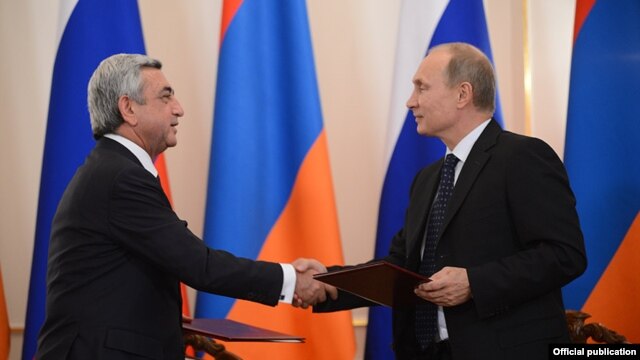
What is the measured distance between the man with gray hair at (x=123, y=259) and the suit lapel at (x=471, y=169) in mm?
616

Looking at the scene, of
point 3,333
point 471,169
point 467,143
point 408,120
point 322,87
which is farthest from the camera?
point 322,87

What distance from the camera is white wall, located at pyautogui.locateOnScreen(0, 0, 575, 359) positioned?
3869mm

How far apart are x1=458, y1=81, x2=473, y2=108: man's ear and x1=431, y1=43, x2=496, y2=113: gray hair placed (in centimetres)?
1

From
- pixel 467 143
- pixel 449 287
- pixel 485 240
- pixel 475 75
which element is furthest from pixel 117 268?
pixel 475 75

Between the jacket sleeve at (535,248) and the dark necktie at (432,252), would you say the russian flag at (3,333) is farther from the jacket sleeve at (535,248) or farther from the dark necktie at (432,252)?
the jacket sleeve at (535,248)

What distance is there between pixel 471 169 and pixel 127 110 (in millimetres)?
1147

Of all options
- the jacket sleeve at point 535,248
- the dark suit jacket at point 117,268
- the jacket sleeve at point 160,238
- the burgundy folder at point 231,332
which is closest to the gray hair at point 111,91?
the dark suit jacket at point 117,268

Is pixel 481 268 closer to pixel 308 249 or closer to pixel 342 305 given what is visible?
pixel 342 305

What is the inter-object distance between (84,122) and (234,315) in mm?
1093

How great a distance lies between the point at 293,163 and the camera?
3715 millimetres

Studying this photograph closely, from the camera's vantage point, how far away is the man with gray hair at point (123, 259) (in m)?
2.28

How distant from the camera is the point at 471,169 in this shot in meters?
2.58

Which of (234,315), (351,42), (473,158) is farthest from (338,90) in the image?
(473,158)

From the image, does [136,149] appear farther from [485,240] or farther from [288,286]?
[485,240]
